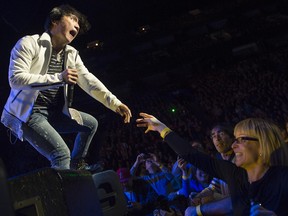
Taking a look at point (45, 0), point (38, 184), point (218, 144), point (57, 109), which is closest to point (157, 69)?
point (45, 0)

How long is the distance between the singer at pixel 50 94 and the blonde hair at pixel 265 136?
0.90m

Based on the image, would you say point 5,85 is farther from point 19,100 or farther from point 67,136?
point 19,100

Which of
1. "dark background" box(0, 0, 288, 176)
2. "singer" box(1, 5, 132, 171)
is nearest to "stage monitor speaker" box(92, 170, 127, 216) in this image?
"singer" box(1, 5, 132, 171)

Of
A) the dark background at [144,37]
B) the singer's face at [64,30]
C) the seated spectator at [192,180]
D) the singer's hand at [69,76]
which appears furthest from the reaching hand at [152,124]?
the dark background at [144,37]

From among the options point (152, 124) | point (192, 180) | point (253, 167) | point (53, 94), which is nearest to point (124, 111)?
point (152, 124)

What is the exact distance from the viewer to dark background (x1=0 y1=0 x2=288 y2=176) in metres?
5.28

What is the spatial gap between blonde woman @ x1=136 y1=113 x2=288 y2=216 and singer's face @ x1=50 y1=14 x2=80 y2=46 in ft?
3.76

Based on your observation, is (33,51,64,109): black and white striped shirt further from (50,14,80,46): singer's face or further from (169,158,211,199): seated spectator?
(169,158,211,199): seated spectator

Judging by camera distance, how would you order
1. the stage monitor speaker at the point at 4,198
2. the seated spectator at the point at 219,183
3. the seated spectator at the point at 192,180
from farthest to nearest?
the seated spectator at the point at 192,180
the seated spectator at the point at 219,183
the stage monitor speaker at the point at 4,198

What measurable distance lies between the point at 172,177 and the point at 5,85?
3729 millimetres

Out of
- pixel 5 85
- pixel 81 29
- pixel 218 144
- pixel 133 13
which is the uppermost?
pixel 133 13

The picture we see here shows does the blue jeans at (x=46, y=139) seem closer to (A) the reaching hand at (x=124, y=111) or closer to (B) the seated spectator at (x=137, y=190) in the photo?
(A) the reaching hand at (x=124, y=111)

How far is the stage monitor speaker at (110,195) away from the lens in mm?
2256

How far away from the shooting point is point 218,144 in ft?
10.5
